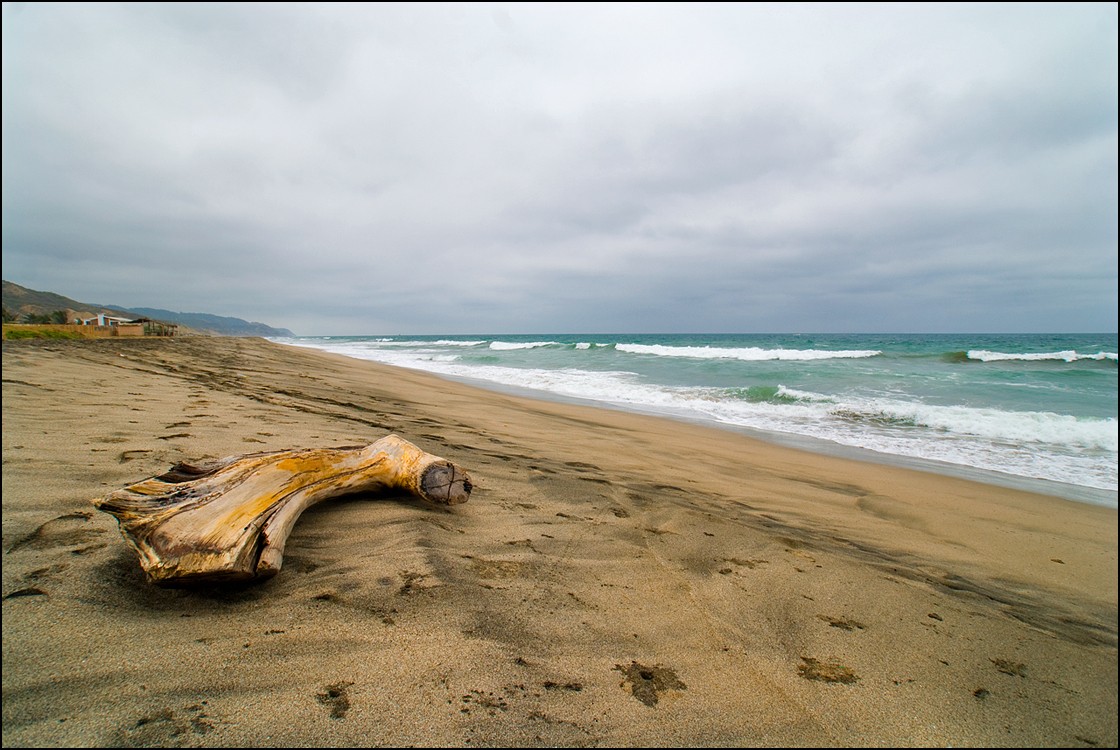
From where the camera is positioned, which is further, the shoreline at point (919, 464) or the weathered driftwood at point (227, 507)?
the shoreline at point (919, 464)

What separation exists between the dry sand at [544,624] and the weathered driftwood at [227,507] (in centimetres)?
12

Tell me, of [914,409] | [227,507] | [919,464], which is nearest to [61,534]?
A: [227,507]

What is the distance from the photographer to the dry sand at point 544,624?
4.56 ft

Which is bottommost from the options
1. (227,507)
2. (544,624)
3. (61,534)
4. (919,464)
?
(919,464)

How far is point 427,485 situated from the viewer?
2.99m

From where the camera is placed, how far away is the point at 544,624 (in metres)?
1.92

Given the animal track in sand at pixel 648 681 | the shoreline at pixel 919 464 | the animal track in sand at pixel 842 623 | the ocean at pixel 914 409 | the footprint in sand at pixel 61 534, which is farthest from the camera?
the ocean at pixel 914 409

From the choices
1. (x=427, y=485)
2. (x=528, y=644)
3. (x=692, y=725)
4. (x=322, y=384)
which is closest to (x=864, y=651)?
(x=692, y=725)

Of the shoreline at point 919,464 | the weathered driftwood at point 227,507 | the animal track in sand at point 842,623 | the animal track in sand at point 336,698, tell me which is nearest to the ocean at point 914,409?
the shoreline at point 919,464

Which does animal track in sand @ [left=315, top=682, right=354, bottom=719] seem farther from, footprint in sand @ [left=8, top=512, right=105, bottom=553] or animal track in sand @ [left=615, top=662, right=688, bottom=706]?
footprint in sand @ [left=8, top=512, right=105, bottom=553]

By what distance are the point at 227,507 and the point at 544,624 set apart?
1.42 metres

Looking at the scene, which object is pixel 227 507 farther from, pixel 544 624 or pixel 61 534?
pixel 544 624

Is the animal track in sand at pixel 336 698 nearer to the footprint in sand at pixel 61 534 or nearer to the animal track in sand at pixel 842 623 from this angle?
the footprint in sand at pixel 61 534

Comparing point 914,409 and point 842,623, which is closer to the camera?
point 842,623
